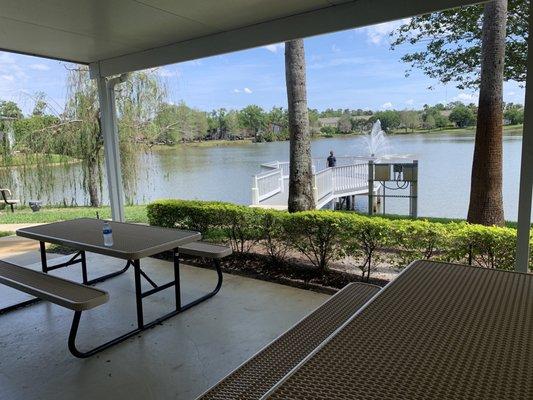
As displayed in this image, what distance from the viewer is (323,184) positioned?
8.66 m

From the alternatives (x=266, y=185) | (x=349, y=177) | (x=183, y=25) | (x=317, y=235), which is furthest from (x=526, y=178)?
(x=349, y=177)

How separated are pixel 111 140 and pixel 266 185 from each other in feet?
12.6

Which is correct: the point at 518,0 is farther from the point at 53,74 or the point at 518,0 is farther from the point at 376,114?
the point at 53,74

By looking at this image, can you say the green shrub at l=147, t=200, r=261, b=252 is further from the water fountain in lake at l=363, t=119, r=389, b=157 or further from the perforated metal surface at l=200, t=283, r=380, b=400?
the water fountain in lake at l=363, t=119, r=389, b=157

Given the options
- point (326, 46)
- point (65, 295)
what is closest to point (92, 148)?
point (65, 295)

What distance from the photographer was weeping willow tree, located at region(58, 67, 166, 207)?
833 centimetres

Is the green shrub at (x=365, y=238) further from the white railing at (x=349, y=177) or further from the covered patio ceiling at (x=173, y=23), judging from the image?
the white railing at (x=349, y=177)

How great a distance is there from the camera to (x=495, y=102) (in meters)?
4.06

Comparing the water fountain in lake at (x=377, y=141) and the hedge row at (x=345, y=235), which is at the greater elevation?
the water fountain in lake at (x=377, y=141)

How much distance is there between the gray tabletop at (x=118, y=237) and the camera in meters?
2.82

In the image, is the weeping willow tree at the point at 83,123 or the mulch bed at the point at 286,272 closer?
the mulch bed at the point at 286,272

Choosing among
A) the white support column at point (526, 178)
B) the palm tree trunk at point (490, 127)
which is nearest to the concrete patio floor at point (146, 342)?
the white support column at point (526, 178)

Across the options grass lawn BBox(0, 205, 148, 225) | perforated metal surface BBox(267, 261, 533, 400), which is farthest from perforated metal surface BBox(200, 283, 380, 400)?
grass lawn BBox(0, 205, 148, 225)

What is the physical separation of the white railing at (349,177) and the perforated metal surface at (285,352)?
730 cm
